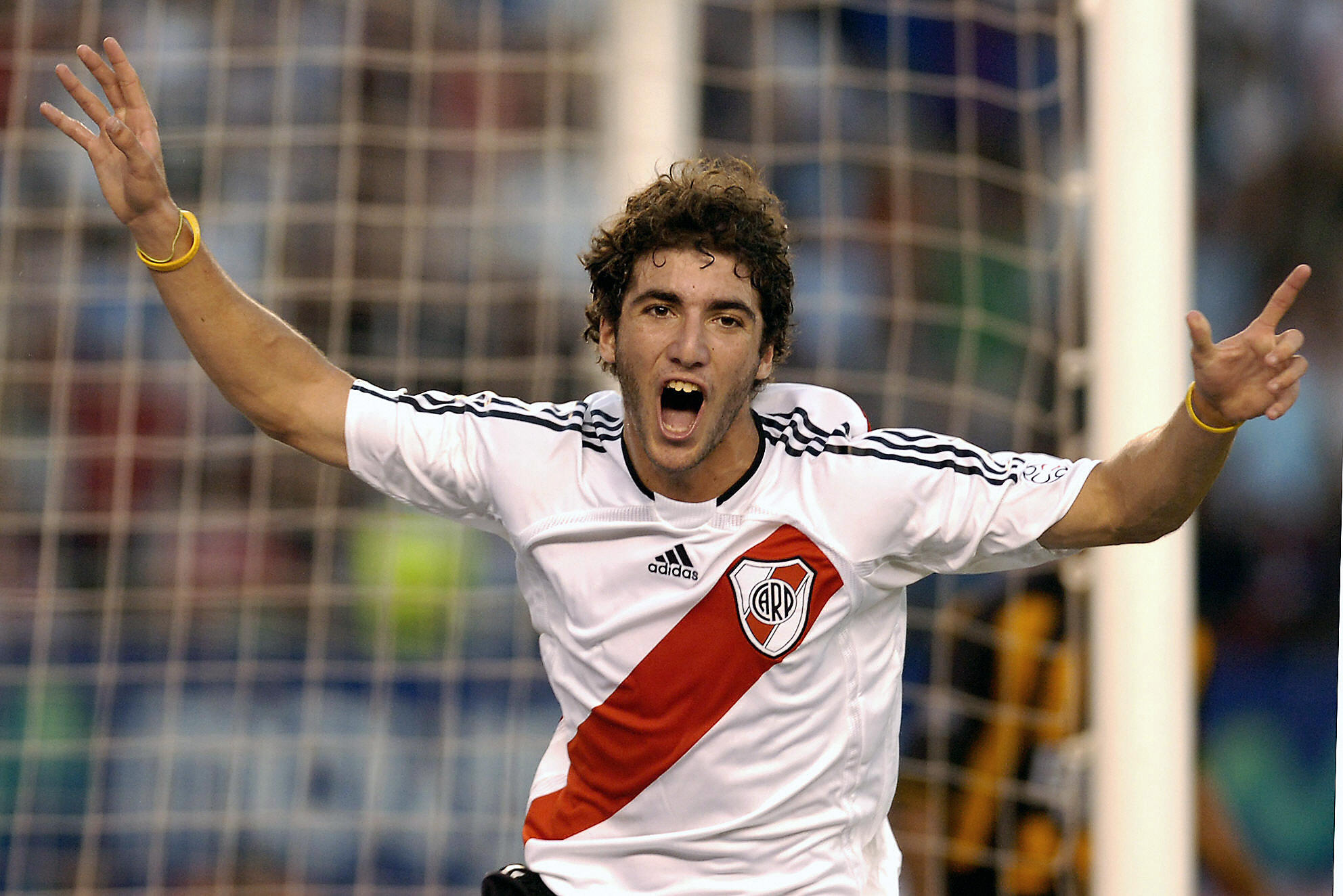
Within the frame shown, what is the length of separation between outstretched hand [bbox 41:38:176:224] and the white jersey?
48 centimetres

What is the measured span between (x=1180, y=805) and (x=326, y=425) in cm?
248

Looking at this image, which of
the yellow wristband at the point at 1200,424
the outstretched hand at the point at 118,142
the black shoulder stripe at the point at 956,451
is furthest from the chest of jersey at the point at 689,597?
the outstretched hand at the point at 118,142

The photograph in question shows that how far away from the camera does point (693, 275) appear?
264 centimetres

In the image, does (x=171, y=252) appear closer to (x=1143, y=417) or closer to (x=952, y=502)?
(x=952, y=502)

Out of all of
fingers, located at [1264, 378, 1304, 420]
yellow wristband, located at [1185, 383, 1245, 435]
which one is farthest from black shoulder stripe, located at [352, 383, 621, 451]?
fingers, located at [1264, 378, 1304, 420]

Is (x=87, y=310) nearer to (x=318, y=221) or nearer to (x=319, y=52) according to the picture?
(x=318, y=221)

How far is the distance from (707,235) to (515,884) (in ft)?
3.79

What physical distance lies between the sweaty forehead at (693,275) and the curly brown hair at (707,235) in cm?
1

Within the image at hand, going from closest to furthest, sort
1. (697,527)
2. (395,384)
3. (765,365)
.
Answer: (697,527) → (765,365) → (395,384)

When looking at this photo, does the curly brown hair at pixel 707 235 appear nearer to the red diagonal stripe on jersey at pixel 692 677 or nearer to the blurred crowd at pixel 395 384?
the red diagonal stripe on jersey at pixel 692 677

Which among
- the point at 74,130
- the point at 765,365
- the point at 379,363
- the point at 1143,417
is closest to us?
the point at 74,130

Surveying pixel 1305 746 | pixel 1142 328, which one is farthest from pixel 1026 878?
pixel 1142 328

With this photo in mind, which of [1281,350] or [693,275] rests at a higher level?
[693,275]

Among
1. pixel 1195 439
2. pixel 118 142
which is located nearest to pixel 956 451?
pixel 1195 439
